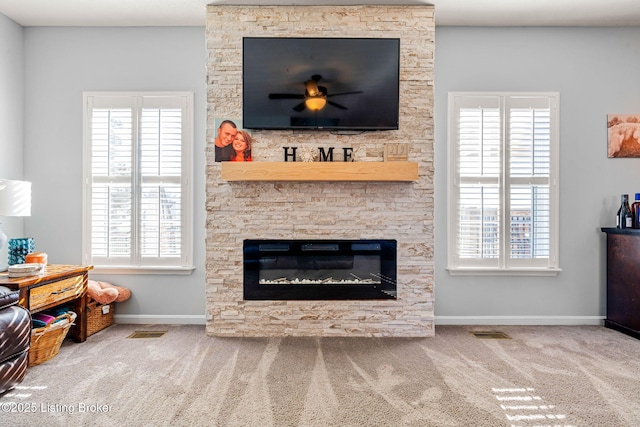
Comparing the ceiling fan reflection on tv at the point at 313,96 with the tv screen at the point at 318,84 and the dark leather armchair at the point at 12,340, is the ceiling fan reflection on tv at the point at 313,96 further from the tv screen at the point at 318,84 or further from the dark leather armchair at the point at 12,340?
the dark leather armchair at the point at 12,340

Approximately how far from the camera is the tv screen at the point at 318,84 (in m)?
3.08

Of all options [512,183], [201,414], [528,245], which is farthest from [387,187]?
[201,414]

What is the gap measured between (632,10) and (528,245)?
2235 millimetres

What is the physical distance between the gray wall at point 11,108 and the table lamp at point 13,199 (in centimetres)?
69

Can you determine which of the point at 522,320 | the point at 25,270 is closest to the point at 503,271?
the point at 522,320

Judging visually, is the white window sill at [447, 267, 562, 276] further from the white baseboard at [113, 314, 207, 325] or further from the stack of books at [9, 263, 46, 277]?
the stack of books at [9, 263, 46, 277]

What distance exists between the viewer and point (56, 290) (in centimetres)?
274

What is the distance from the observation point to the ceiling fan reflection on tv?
3.08 metres

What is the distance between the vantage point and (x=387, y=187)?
3166 millimetres

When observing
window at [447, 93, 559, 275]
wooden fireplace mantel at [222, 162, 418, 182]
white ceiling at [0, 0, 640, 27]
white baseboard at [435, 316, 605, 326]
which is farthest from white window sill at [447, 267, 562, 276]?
white ceiling at [0, 0, 640, 27]

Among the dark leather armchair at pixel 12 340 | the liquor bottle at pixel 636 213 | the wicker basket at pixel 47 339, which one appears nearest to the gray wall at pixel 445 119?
the liquor bottle at pixel 636 213

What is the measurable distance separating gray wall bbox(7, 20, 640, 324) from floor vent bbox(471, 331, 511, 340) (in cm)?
27

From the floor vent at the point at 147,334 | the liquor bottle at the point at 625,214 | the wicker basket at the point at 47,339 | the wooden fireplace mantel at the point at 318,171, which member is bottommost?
the floor vent at the point at 147,334

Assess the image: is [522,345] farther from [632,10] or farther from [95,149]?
[95,149]
